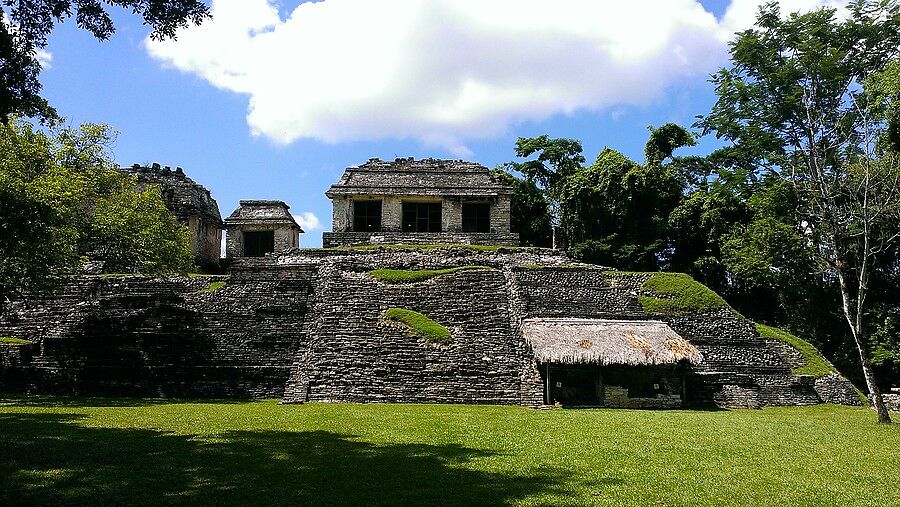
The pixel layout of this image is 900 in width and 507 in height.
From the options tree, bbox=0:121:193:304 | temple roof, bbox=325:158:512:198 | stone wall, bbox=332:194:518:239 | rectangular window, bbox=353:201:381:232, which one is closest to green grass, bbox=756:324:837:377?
stone wall, bbox=332:194:518:239

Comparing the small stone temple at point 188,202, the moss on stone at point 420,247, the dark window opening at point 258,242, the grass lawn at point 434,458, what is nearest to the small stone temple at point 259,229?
the dark window opening at point 258,242

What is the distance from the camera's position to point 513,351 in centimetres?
1555

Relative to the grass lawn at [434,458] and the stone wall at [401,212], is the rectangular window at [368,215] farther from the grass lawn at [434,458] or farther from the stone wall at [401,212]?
the grass lawn at [434,458]

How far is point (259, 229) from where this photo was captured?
2928 cm

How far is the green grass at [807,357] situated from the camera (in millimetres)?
16453

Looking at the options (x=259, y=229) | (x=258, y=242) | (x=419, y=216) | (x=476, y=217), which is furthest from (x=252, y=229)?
(x=476, y=217)

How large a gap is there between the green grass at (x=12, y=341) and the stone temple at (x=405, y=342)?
23cm

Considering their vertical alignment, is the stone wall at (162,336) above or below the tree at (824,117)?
below

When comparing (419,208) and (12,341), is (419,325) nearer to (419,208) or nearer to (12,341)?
(12,341)

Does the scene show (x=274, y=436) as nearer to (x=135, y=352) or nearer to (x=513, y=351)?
(x=513, y=351)

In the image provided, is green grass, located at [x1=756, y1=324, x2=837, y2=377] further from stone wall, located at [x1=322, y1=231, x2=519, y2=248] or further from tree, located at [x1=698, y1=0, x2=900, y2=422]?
stone wall, located at [x1=322, y1=231, x2=519, y2=248]

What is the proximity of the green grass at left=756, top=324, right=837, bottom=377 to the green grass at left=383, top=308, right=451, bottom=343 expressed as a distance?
8.29 metres

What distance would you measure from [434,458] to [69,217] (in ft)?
40.5

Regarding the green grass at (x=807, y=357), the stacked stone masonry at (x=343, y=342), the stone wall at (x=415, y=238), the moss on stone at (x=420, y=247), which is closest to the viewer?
the stacked stone masonry at (x=343, y=342)
